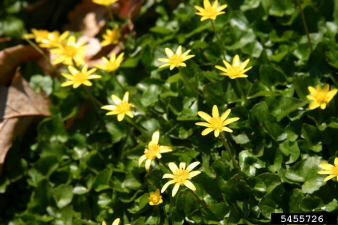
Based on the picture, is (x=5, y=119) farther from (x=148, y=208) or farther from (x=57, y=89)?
(x=148, y=208)

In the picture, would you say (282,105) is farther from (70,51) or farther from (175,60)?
(70,51)

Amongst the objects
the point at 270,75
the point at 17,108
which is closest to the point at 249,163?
the point at 270,75

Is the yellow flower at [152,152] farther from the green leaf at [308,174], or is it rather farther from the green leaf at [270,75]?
the green leaf at [270,75]

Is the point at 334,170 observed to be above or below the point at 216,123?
below

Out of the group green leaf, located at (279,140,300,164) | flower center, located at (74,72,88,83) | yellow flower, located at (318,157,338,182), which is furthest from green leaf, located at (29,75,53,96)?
yellow flower, located at (318,157,338,182)

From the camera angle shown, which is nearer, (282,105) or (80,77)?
(282,105)

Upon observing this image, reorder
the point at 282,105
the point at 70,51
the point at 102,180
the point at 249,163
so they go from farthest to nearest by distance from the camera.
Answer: the point at 70,51 < the point at 102,180 < the point at 282,105 < the point at 249,163

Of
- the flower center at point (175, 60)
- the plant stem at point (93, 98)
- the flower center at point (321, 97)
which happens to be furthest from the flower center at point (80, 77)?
the flower center at point (321, 97)
